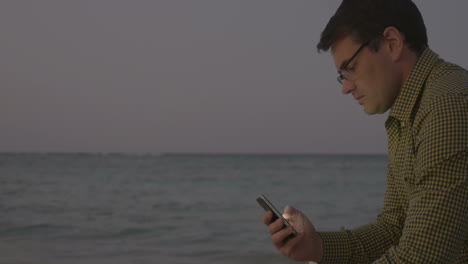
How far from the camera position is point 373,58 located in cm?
183

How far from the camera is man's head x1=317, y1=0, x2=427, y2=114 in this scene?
5.93 ft

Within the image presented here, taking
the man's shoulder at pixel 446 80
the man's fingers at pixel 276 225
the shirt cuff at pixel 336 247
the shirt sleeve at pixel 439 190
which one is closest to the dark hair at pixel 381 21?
the man's shoulder at pixel 446 80

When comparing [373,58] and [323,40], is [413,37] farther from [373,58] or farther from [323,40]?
[323,40]

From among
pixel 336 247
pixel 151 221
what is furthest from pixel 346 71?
pixel 151 221

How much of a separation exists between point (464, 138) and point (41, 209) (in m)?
12.7

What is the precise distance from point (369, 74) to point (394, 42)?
0.13m

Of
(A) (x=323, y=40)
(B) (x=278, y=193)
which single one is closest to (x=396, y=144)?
(A) (x=323, y=40)

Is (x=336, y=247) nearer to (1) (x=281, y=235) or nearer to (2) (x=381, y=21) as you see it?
(1) (x=281, y=235)

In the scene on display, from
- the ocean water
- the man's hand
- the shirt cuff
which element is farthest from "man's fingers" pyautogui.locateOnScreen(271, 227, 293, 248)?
the ocean water

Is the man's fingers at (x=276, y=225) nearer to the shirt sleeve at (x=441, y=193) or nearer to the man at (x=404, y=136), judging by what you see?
the man at (x=404, y=136)

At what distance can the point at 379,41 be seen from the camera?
5.94 feet

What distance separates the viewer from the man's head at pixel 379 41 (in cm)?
181

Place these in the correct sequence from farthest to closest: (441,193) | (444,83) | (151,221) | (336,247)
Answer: (151,221) < (336,247) < (444,83) < (441,193)

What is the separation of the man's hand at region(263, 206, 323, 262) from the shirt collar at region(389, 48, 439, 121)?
19.4 inches
